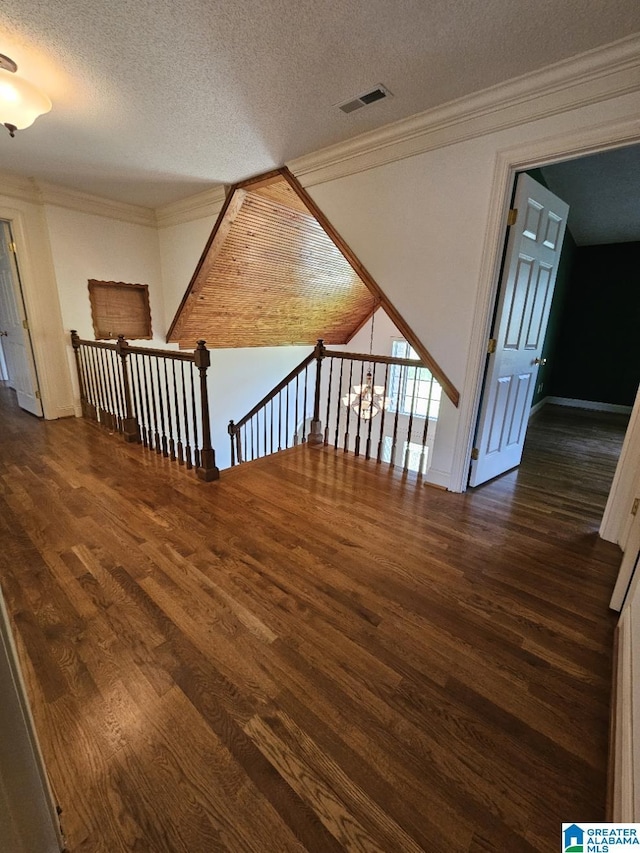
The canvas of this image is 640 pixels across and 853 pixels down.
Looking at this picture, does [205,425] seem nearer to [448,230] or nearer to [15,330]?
[448,230]

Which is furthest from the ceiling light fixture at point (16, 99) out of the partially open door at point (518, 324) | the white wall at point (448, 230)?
the partially open door at point (518, 324)

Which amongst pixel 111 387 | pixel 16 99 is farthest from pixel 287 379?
pixel 16 99

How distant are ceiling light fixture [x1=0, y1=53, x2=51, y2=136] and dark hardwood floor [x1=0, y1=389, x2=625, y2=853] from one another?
90.0 inches

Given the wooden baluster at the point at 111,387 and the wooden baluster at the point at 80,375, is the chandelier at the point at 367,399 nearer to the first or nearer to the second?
the wooden baluster at the point at 111,387

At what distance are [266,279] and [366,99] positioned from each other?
2.84 meters

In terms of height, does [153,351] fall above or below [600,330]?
below

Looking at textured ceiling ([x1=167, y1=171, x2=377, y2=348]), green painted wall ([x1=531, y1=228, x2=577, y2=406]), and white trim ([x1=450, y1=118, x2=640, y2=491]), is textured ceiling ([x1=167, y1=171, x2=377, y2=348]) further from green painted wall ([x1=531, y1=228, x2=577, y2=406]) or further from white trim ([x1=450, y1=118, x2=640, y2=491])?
green painted wall ([x1=531, y1=228, x2=577, y2=406])

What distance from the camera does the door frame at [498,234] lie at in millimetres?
1872

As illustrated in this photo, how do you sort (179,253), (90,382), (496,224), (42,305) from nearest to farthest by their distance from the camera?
(496,224) < (42,305) < (90,382) < (179,253)

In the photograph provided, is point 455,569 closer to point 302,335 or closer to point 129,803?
point 129,803

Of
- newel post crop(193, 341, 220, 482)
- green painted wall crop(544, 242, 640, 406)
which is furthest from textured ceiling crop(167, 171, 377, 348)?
green painted wall crop(544, 242, 640, 406)

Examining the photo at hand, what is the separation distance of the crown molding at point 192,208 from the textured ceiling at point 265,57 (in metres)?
0.93

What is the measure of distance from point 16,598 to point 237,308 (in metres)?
4.25

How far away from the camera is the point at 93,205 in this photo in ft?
13.3
